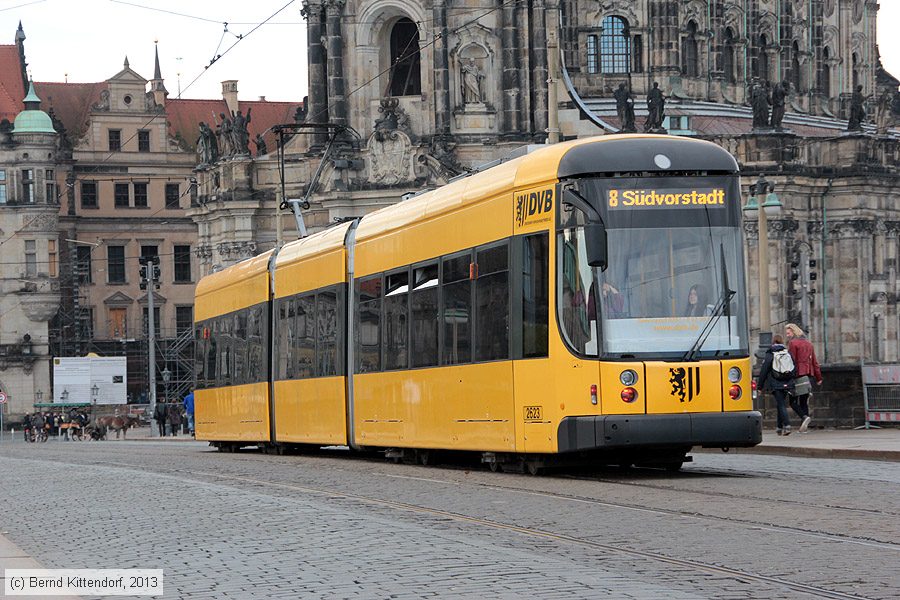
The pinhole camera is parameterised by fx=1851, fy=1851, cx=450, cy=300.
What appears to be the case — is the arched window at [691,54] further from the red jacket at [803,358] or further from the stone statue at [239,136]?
the red jacket at [803,358]

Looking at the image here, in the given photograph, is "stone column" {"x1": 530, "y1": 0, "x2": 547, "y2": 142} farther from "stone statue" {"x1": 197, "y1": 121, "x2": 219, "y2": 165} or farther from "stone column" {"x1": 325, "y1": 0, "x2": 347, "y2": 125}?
"stone statue" {"x1": 197, "y1": 121, "x2": 219, "y2": 165}

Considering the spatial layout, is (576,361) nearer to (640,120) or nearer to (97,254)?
(640,120)

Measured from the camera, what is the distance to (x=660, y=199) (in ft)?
60.5

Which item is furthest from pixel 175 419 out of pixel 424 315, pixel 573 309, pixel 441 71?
pixel 573 309

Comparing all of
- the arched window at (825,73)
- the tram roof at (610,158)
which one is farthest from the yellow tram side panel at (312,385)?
the arched window at (825,73)

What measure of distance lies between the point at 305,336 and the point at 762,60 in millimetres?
56595

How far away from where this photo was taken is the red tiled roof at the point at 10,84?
105562 mm

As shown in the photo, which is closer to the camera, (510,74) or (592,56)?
(510,74)

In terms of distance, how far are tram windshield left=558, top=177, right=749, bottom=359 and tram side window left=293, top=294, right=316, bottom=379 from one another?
8822 millimetres

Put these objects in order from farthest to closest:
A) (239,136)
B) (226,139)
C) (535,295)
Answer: (226,139), (239,136), (535,295)

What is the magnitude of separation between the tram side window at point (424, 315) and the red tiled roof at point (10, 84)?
86759mm

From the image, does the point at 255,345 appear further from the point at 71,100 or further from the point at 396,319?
the point at 71,100

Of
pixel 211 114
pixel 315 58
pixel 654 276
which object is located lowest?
pixel 654 276

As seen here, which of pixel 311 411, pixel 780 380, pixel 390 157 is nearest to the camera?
pixel 311 411
